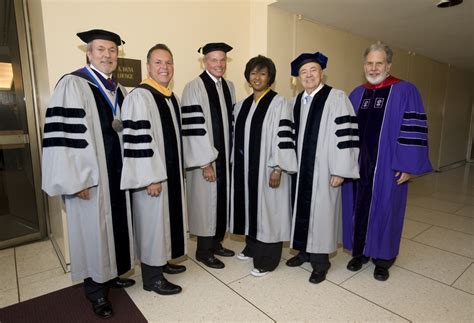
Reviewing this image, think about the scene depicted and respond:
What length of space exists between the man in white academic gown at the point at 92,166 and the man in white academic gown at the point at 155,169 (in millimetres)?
111

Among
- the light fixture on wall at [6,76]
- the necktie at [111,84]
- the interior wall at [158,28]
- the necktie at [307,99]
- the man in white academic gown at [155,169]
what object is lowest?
the man in white academic gown at [155,169]

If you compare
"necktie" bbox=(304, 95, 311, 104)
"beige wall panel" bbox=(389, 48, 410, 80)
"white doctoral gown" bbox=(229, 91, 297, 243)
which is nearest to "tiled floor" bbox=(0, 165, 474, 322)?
"white doctoral gown" bbox=(229, 91, 297, 243)

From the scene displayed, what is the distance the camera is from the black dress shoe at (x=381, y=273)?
251 centimetres

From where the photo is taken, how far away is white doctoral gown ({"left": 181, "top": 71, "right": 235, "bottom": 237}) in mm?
2441

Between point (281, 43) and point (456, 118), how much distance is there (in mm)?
7221

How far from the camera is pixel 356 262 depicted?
2.71 m

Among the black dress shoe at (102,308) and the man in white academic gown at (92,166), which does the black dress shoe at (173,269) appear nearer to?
the man in white academic gown at (92,166)

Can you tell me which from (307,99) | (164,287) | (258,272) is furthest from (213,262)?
(307,99)

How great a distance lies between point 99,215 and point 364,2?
3.47m

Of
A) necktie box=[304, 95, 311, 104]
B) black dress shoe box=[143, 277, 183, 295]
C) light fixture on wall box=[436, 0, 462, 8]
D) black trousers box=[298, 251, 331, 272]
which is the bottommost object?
black dress shoe box=[143, 277, 183, 295]

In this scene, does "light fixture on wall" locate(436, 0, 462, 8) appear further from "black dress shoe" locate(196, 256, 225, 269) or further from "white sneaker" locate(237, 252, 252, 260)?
"black dress shoe" locate(196, 256, 225, 269)

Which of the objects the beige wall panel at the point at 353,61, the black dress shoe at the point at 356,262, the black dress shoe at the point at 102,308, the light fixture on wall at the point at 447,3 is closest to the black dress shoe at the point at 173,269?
the black dress shoe at the point at 102,308

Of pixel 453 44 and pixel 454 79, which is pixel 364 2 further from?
pixel 454 79

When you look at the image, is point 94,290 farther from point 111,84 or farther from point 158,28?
point 158,28
